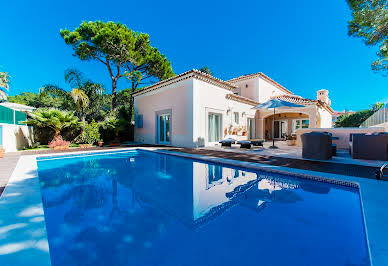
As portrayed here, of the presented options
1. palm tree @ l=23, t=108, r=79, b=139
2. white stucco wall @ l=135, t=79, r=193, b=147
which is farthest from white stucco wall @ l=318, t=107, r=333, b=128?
palm tree @ l=23, t=108, r=79, b=139

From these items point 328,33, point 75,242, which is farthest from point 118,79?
point 328,33

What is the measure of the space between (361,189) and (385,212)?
3.95 feet

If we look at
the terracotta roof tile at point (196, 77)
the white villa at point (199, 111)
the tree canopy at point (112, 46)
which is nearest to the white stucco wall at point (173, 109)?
the white villa at point (199, 111)

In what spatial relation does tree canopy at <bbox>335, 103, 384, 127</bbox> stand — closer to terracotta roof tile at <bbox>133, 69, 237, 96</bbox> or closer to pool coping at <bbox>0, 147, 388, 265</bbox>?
terracotta roof tile at <bbox>133, 69, 237, 96</bbox>

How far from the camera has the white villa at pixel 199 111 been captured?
39.9 feet

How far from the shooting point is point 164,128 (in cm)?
1460

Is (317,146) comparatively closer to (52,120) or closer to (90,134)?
(90,134)

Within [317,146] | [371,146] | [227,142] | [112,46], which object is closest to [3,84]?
[112,46]

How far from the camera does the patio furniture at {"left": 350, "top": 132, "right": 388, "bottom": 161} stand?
251 inches

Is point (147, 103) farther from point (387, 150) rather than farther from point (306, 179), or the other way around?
point (387, 150)

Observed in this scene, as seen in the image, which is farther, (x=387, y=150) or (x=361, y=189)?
(x=387, y=150)

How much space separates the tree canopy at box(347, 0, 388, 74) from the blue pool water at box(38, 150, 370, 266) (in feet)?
27.4

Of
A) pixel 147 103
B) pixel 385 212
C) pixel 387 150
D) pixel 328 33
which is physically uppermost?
pixel 328 33

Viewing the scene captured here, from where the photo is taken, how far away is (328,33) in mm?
18062
